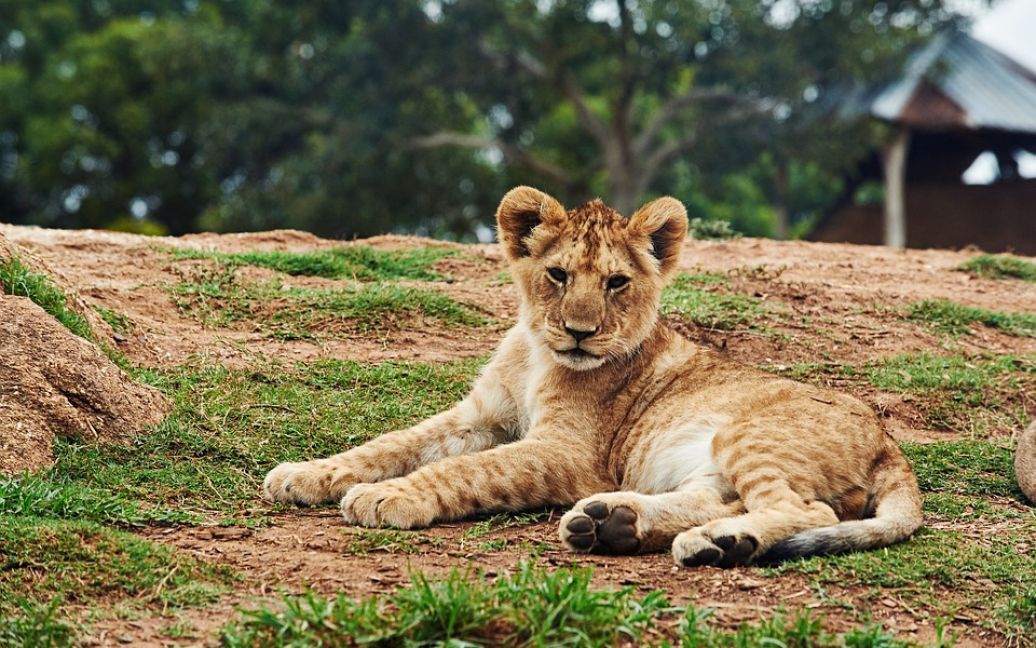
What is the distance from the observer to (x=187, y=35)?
26.6 m

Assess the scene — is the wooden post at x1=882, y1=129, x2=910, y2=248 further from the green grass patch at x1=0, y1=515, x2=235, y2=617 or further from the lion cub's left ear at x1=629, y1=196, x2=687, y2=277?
the green grass patch at x1=0, y1=515, x2=235, y2=617

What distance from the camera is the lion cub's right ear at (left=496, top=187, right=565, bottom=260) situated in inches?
224

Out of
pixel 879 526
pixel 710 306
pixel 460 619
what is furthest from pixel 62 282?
pixel 879 526

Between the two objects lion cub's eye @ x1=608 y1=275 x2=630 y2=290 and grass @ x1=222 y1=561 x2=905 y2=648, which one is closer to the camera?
grass @ x1=222 y1=561 x2=905 y2=648

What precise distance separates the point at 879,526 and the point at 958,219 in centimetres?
2008

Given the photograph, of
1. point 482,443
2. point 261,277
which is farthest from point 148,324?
point 482,443

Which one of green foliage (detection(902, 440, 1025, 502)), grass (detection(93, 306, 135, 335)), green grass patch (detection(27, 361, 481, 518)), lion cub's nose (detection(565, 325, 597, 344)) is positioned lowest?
green foliage (detection(902, 440, 1025, 502))

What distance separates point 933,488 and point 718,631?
251 centimetres

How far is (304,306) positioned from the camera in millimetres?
8320

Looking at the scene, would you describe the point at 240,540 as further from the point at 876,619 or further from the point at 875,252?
the point at 875,252

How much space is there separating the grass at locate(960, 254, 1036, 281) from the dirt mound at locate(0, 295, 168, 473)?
23.2 feet

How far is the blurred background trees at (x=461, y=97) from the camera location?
82.6ft

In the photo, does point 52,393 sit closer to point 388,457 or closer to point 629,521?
point 388,457

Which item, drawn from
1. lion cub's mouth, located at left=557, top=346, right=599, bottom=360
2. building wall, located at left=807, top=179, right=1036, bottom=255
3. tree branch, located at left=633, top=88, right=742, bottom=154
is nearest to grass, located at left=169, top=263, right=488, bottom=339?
lion cub's mouth, located at left=557, top=346, right=599, bottom=360
